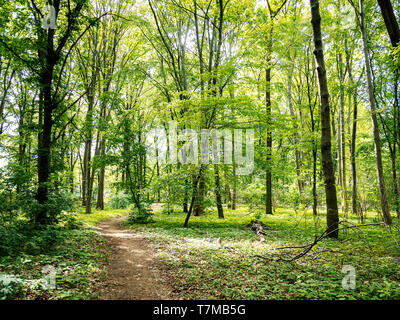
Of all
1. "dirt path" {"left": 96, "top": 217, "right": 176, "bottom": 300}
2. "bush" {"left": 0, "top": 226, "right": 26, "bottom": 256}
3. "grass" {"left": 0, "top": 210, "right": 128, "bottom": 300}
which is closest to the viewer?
"grass" {"left": 0, "top": 210, "right": 128, "bottom": 300}

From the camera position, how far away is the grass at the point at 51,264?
3242mm

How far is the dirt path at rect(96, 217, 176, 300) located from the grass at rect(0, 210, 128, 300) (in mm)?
264

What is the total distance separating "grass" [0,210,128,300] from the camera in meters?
3.24

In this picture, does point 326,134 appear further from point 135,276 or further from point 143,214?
point 143,214

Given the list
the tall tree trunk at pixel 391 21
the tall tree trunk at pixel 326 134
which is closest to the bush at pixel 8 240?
the tall tree trunk at pixel 326 134

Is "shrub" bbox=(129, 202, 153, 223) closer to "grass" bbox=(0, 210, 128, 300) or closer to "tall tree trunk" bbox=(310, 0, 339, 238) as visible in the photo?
"grass" bbox=(0, 210, 128, 300)

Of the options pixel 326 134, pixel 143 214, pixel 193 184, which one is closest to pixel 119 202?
pixel 143 214

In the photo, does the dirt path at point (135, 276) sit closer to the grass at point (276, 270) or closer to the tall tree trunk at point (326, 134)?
the grass at point (276, 270)

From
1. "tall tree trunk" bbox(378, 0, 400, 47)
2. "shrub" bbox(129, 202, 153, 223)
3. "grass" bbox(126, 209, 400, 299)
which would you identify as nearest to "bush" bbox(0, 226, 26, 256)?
"grass" bbox(126, 209, 400, 299)

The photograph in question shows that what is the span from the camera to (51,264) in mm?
4531

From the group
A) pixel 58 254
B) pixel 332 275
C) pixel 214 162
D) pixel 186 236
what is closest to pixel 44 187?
pixel 58 254

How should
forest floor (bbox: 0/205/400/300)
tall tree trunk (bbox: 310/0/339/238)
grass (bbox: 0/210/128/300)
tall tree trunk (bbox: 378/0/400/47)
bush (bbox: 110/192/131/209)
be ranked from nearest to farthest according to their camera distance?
grass (bbox: 0/210/128/300), forest floor (bbox: 0/205/400/300), tall tree trunk (bbox: 378/0/400/47), tall tree trunk (bbox: 310/0/339/238), bush (bbox: 110/192/131/209)

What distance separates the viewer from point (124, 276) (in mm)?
4758
